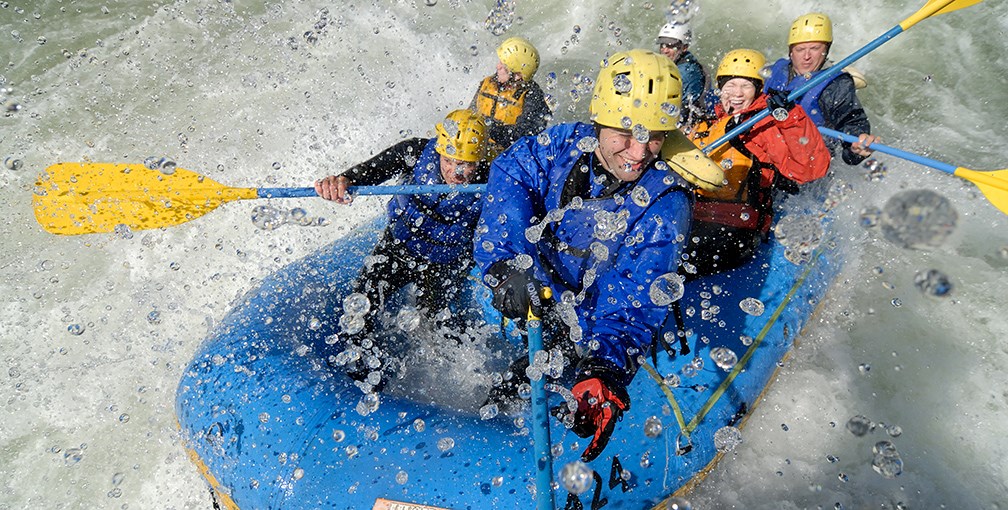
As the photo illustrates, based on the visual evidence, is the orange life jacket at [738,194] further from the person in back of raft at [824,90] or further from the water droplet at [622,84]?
the water droplet at [622,84]

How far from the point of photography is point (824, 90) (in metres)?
3.92

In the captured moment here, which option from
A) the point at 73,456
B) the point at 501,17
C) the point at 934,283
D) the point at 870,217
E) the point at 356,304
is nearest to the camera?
the point at 356,304

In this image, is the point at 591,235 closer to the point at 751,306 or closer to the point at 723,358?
the point at 723,358

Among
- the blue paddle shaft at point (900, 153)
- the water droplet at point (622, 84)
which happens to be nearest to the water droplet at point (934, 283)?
the blue paddle shaft at point (900, 153)

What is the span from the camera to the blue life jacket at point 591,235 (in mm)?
2420

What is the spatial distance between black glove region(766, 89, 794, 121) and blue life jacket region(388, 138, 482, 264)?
5.37 ft

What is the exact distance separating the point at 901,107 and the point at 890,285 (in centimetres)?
270

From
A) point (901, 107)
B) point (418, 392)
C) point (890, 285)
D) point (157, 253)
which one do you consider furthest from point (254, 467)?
point (901, 107)

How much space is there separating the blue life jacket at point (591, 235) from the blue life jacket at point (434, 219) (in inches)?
28.1

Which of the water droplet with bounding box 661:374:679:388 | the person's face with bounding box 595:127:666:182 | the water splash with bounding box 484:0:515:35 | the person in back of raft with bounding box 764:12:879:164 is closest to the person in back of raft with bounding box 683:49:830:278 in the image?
the person in back of raft with bounding box 764:12:879:164

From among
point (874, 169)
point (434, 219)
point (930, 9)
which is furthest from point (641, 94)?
point (874, 169)

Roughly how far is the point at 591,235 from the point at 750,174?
146 centimetres

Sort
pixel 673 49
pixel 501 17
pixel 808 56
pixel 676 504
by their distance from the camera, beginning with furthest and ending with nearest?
1. pixel 501 17
2. pixel 673 49
3. pixel 808 56
4. pixel 676 504

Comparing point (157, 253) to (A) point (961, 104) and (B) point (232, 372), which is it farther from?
(A) point (961, 104)
